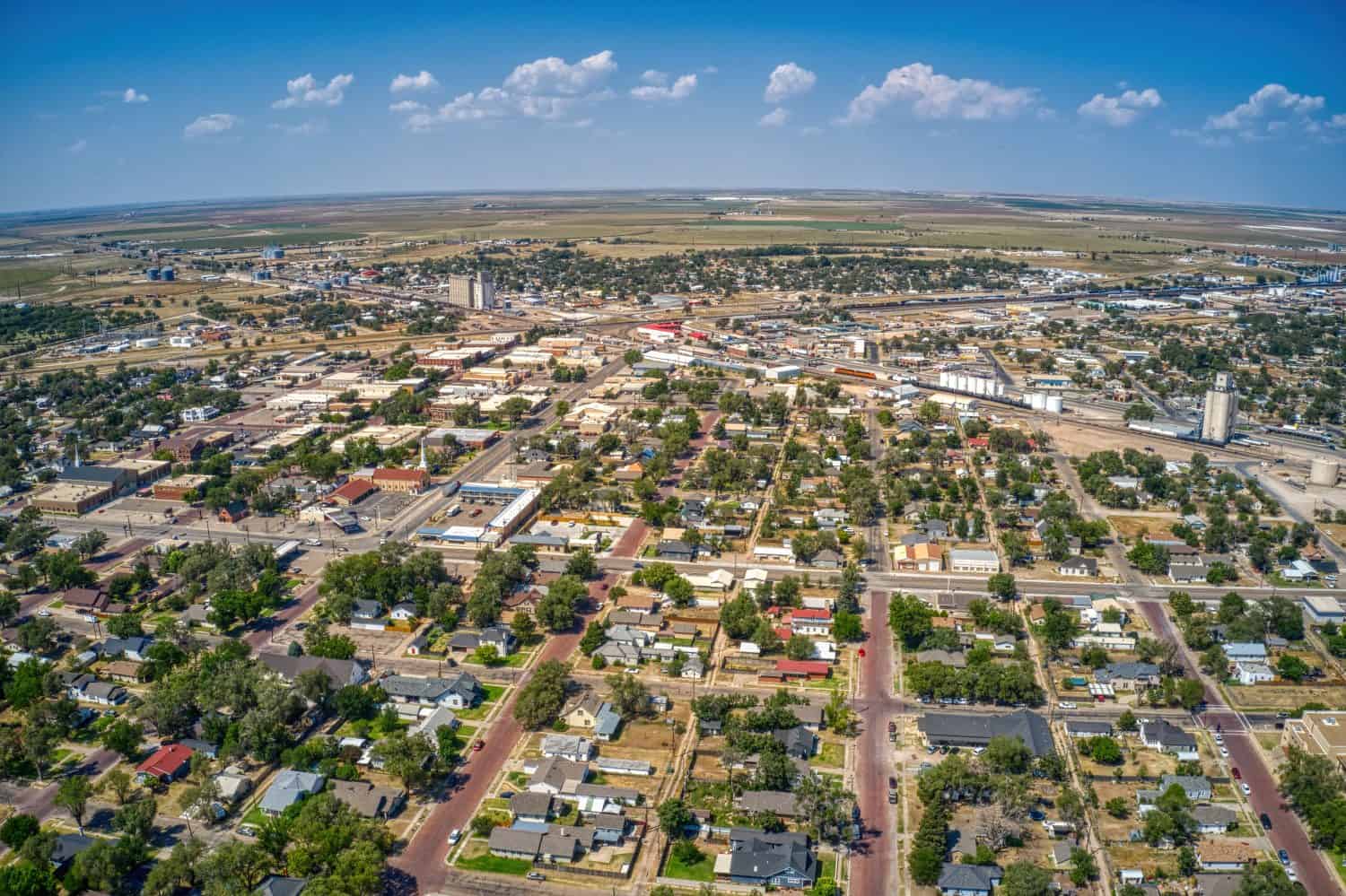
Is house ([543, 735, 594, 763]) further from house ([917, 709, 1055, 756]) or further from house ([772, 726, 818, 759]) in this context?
house ([917, 709, 1055, 756])

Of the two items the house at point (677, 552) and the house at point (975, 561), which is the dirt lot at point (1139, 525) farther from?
the house at point (677, 552)

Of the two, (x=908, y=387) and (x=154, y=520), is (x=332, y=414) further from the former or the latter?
(x=908, y=387)

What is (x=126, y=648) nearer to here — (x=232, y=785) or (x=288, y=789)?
(x=232, y=785)

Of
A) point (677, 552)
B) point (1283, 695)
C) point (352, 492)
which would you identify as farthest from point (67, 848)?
point (1283, 695)

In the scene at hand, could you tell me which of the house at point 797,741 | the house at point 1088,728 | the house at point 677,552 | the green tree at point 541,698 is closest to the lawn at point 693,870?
the house at point 797,741

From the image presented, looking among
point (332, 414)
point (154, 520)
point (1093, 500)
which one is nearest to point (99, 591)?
point (154, 520)

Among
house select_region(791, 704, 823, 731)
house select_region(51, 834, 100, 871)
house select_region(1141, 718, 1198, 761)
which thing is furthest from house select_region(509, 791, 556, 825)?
house select_region(1141, 718, 1198, 761)

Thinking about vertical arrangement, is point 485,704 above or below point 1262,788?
above
